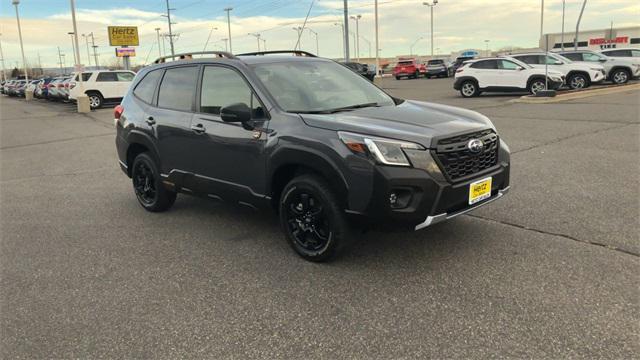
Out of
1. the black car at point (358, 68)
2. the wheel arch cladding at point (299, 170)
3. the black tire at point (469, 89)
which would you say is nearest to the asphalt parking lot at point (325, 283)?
the wheel arch cladding at point (299, 170)

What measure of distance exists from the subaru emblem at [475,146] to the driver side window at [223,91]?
5.76 feet

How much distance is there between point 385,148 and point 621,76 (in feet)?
79.3

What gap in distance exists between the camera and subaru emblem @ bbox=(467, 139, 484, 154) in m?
3.99

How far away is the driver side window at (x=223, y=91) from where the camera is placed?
4648mm

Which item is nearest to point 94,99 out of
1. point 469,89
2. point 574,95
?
point 469,89

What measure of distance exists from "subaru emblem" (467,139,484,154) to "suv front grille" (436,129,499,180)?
22mm

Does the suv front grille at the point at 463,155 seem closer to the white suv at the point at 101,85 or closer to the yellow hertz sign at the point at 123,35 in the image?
the white suv at the point at 101,85

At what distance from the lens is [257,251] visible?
466cm

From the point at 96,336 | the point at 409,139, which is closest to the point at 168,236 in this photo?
the point at 96,336

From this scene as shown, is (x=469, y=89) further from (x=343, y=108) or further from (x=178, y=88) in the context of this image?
(x=343, y=108)

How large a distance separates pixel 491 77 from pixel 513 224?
17.7 meters

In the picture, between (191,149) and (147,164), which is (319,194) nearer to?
(191,149)

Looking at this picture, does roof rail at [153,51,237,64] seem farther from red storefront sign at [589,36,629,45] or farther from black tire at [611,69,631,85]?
red storefront sign at [589,36,629,45]

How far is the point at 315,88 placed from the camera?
15.8ft
